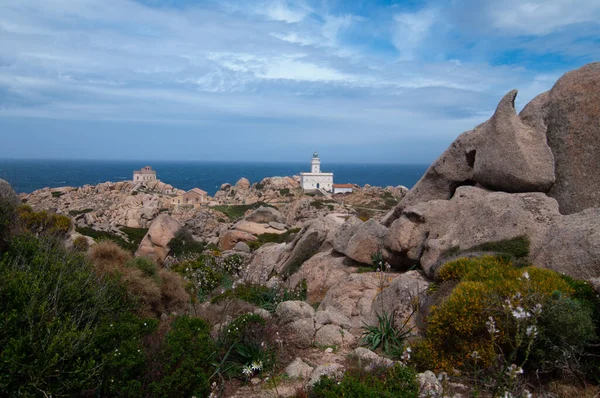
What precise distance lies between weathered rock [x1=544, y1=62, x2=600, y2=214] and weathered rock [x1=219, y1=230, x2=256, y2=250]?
22933 mm

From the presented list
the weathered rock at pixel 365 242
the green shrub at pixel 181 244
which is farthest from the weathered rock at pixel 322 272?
the green shrub at pixel 181 244

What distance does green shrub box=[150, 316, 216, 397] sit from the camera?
5.79 m

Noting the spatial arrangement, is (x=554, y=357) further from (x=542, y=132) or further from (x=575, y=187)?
(x=542, y=132)

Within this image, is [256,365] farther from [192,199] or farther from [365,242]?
[192,199]

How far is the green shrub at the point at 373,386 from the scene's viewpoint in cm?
529

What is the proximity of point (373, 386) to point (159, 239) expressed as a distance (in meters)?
25.5

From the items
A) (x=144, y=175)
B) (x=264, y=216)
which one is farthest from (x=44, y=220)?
(x=144, y=175)

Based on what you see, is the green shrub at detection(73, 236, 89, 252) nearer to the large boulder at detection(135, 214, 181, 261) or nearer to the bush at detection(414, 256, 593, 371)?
the bush at detection(414, 256, 593, 371)

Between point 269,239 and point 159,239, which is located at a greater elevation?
point 159,239

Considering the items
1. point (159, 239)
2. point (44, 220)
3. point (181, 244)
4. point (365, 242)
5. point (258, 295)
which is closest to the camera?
point (258, 295)

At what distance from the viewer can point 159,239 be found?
28906 mm

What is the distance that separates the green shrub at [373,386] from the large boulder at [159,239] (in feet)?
79.2

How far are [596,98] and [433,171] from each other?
5.55m

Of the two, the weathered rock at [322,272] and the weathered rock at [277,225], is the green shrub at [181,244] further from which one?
the weathered rock at [322,272]
